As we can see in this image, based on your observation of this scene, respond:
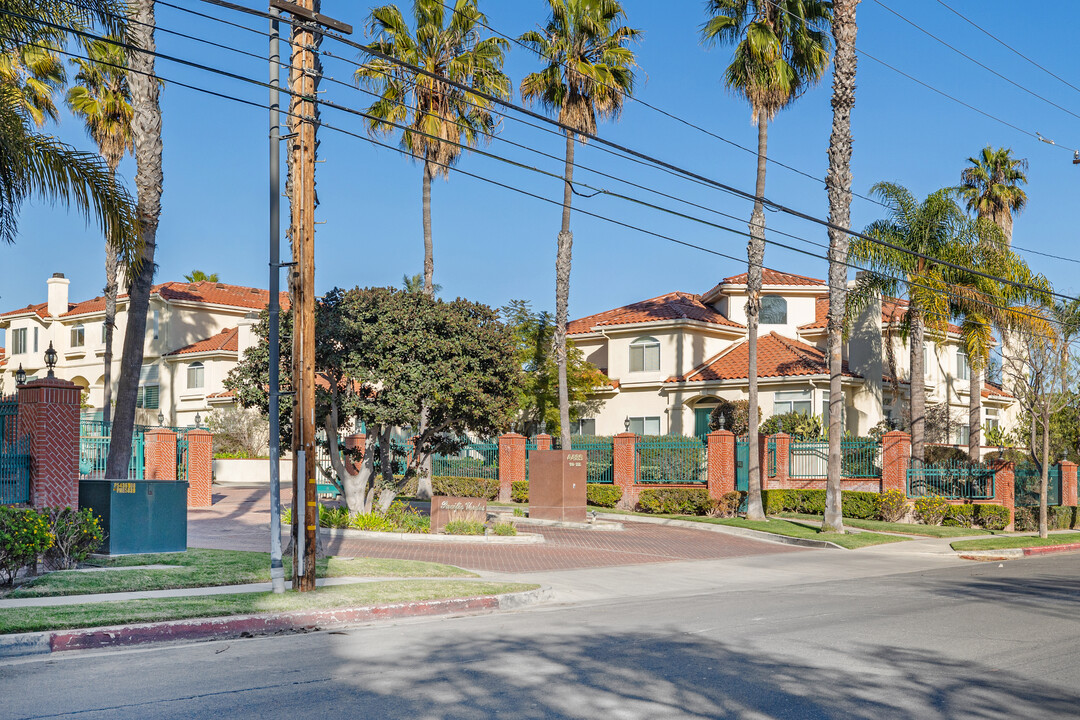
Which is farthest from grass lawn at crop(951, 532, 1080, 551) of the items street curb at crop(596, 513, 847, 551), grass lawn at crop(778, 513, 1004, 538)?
street curb at crop(596, 513, 847, 551)

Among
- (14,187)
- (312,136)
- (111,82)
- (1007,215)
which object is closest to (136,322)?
(14,187)

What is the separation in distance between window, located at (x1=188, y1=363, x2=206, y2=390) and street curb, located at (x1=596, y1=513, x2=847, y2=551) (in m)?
27.5

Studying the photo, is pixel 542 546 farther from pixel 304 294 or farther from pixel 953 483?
pixel 953 483

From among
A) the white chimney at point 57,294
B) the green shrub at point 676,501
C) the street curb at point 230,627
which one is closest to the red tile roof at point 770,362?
the green shrub at point 676,501

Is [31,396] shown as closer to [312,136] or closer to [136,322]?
[136,322]

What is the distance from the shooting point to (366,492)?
23656 millimetres

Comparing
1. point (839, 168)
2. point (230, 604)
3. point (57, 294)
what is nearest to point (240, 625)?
point (230, 604)

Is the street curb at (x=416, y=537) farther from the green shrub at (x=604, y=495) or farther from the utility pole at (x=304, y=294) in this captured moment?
the green shrub at (x=604, y=495)

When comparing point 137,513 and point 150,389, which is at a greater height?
point 150,389

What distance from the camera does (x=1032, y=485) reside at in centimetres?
3322

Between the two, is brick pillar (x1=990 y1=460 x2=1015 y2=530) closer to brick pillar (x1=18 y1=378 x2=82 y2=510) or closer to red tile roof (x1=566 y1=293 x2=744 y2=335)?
red tile roof (x1=566 y1=293 x2=744 y2=335)

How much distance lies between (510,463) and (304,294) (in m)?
23.4

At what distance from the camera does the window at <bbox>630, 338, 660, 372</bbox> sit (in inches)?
1650

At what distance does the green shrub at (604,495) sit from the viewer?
33625mm
